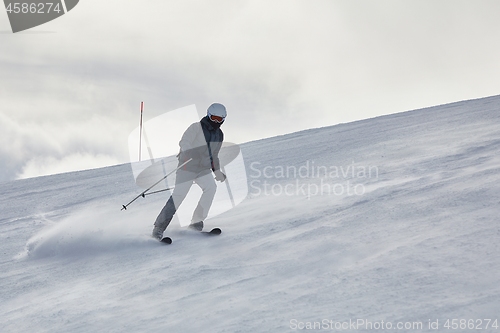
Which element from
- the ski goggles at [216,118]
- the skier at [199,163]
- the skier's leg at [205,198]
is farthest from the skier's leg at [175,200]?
the ski goggles at [216,118]

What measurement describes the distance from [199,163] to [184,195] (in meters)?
0.52

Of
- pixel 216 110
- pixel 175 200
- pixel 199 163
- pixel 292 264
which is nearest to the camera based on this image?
pixel 292 264

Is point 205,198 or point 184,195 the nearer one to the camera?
point 184,195

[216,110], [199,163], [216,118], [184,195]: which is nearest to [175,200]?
[184,195]

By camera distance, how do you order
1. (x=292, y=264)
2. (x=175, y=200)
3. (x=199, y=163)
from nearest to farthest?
(x=292, y=264) → (x=175, y=200) → (x=199, y=163)

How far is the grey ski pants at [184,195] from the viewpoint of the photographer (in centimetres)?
573

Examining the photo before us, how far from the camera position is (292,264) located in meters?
3.71

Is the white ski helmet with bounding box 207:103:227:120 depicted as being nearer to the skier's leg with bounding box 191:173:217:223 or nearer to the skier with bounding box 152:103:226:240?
the skier with bounding box 152:103:226:240

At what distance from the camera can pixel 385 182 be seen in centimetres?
662

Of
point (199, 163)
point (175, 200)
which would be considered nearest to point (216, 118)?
point (199, 163)

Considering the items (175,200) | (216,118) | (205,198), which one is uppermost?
(216,118)

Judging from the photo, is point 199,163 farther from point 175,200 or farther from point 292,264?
point 292,264

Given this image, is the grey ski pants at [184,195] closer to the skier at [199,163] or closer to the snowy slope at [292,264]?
the skier at [199,163]

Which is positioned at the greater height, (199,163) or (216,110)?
(216,110)
